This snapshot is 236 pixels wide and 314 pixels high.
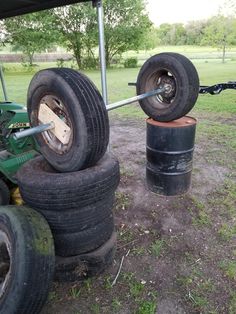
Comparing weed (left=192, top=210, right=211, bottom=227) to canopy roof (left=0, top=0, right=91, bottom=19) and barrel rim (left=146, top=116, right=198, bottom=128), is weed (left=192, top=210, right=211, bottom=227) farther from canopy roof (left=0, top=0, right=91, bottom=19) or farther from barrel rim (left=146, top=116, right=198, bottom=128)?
canopy roof (left=0, top=0, right=91, bottom=19)

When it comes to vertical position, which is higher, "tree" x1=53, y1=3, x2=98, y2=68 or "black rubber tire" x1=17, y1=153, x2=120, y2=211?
"tree" x1=53, y1=3, x2=98, y2=68

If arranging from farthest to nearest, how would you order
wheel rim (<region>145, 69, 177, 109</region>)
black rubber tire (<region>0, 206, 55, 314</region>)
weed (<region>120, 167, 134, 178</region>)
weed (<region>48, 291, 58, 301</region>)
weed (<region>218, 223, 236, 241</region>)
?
weed (<region>120, 167, 134, 178</region>), wheel rim (<region>145, 69, 177, 109</region>), weed (<region>218, 223, 236, 241</region>), weed (<region>48, 291, 58, 301</region>), black rubber tire (<region>0, 206, 55, 314</region>)

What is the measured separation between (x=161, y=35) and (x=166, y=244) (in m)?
75.1


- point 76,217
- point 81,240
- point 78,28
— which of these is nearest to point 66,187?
point 76,217

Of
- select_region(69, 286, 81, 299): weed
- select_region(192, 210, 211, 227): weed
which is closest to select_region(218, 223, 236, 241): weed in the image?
select_region(192, 210, 211, 227): weed

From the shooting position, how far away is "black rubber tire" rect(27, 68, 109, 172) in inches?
82.2

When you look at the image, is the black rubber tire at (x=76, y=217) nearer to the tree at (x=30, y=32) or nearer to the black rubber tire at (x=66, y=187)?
the black rubber tire at (x=66, y=187)

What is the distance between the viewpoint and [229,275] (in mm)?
2430

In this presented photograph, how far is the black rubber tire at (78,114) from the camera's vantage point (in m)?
2.09

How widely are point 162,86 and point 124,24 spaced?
2357 cm

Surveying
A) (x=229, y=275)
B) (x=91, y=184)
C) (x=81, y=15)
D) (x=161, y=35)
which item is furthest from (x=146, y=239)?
(x=161, y=35)

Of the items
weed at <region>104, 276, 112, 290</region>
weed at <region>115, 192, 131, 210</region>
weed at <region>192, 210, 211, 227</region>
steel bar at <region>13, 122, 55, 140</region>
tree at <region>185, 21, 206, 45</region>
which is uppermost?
tree at <region>185, 21, 206, 45</region>

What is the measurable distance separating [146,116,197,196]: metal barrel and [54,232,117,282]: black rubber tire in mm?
1423

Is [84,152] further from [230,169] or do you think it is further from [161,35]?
[161,35]
